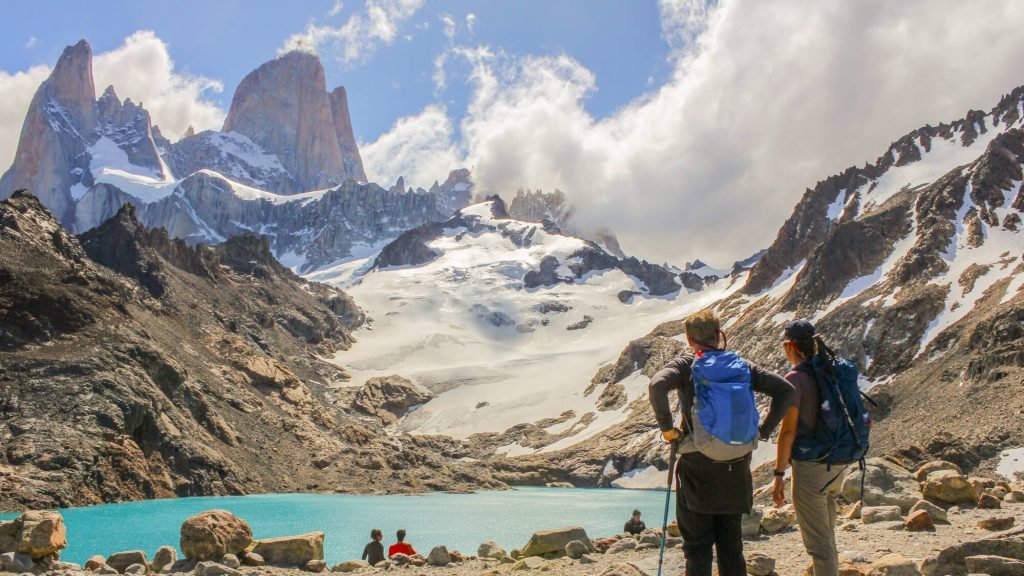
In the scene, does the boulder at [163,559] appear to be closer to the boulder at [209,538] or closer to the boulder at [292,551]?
the boulder at [209,538]

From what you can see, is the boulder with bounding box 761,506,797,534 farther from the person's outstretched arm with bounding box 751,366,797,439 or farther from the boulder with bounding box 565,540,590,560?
the person's outstretched arm with bounding box 751,366,797,439

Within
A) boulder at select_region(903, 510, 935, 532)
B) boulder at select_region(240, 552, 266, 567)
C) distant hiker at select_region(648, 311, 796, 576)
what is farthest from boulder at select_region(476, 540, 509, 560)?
distant hiker at select_region(648, 311, 796, 576)

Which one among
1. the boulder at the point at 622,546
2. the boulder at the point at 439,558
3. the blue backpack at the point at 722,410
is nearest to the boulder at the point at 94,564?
the boulder at the point at 439,558

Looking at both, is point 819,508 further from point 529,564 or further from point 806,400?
point 529,564

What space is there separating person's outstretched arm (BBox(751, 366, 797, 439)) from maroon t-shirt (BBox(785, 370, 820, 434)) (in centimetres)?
41

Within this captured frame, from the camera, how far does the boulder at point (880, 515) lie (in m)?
14.3

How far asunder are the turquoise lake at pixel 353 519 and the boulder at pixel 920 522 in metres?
15.7

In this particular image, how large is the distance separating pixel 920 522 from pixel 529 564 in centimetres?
671

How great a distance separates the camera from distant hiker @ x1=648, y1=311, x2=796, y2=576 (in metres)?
6.11

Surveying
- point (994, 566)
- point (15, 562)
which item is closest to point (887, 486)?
point (994, 566)

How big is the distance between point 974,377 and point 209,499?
5522 cm

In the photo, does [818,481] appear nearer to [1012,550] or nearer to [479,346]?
[1012,550]

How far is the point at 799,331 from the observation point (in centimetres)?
755

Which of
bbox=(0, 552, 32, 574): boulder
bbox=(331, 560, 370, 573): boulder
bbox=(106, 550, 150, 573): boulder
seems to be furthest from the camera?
bbox=(331, 560, 370, 573): boulder
